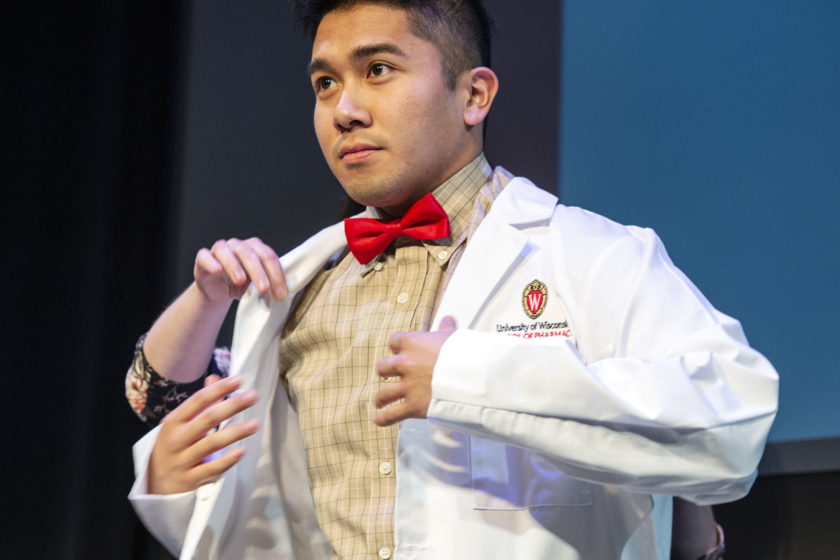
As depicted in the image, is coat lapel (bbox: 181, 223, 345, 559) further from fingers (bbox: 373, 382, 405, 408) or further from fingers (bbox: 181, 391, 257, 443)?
fingers (bbox: 373, 382, 405, 408)

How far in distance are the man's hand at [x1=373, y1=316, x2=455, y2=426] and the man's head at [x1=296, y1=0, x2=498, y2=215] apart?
47 cm

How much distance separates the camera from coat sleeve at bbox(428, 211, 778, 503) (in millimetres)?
1185

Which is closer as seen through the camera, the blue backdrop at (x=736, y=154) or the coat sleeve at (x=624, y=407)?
the coat sleeve at (x=624, y=407)

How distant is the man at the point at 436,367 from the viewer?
3.95 feet

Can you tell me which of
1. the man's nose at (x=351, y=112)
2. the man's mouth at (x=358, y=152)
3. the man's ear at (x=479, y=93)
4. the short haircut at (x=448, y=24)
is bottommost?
the man's mouth at (x=358, y=152)

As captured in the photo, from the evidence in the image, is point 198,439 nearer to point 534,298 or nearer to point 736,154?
point 534,298

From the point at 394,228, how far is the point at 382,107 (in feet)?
0.73

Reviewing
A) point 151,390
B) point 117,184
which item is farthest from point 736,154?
point 117,184

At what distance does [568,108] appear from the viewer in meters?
1.97

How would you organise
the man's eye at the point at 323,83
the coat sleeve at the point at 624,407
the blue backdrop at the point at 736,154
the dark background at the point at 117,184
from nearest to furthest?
the coat sleeve at the point at 624,407
the blue backdrop at the point at 736,154
the man's eye at the point at 323,83
the dark background at the point at 117,184

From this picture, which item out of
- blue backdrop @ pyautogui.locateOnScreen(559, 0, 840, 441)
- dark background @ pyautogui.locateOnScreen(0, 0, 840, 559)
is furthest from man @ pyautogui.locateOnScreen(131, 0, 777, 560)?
dark background @ pyautogui.locateOnScreen(0, 0, 840, 559)

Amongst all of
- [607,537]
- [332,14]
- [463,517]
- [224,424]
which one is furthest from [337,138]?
[607,537]

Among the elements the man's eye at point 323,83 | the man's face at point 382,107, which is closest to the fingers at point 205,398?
the man's face at point 382,107

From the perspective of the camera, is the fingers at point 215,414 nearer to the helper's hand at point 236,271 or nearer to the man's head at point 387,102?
the helper's hand at point 236,271
